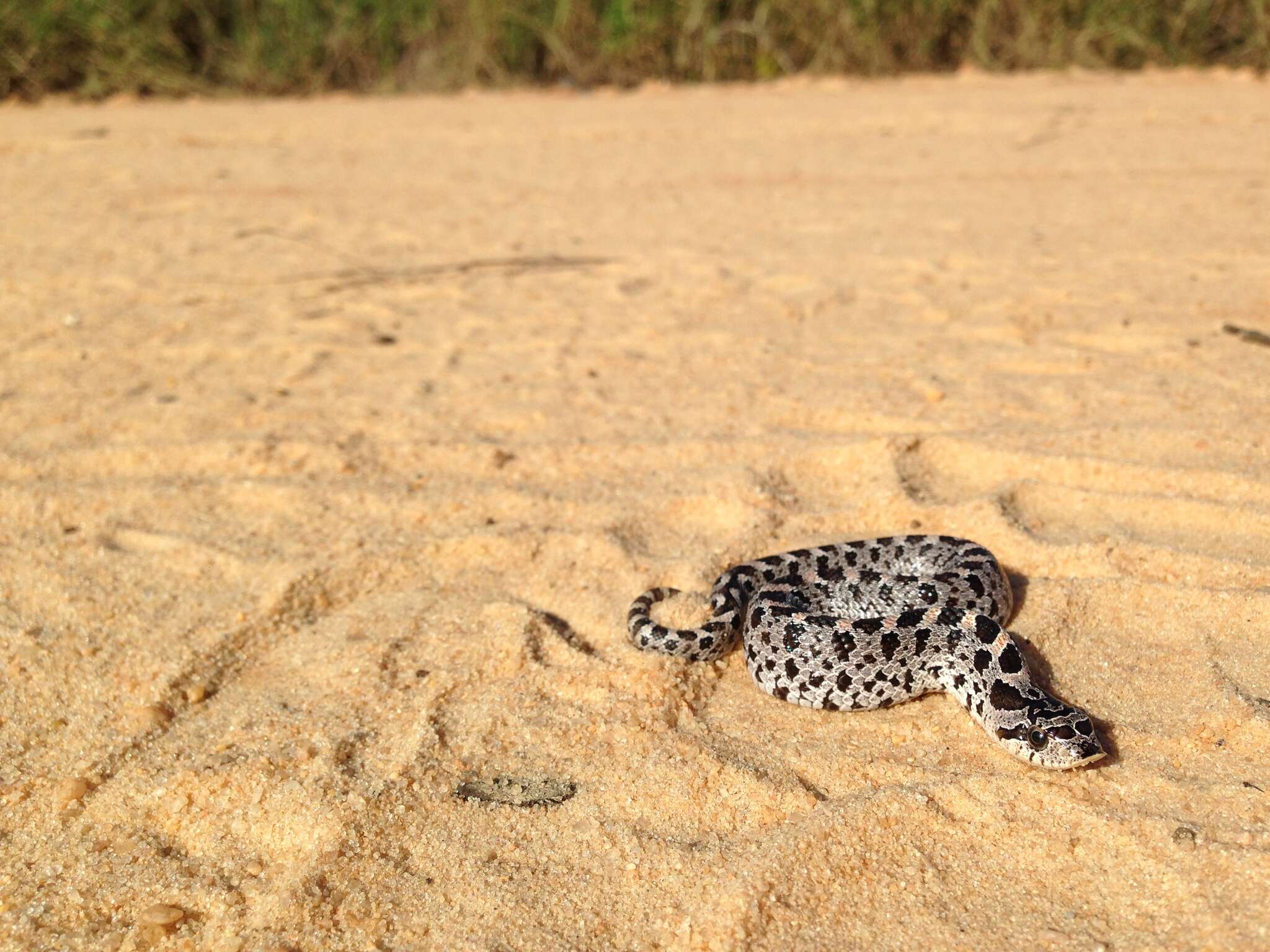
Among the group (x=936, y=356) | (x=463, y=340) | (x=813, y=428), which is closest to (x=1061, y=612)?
(x=813, y=428)

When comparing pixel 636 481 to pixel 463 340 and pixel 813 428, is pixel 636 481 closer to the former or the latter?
pixel 813 428

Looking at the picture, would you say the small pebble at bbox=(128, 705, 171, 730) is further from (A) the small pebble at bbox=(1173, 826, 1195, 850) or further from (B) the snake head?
(A) the small pebble at bbox=(1173, 826, 1195, 850)

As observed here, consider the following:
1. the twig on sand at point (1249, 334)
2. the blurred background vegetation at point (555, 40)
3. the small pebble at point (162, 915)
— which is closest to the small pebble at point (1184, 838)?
the small pebble at point (162, 915)

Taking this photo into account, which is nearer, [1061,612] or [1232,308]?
[1061,612]

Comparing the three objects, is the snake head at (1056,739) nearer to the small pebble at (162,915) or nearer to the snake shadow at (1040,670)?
the snake shadow at (1040,670)

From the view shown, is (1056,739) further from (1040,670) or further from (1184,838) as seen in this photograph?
(1040,670)

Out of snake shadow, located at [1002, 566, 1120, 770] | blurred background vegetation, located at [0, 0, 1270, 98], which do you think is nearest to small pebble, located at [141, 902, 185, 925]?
snake shadow, located at [1002, 566, 1120, 770]
